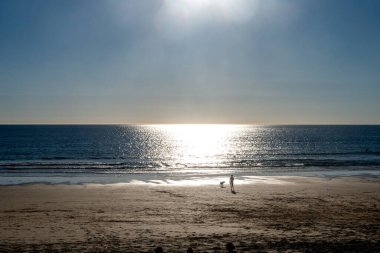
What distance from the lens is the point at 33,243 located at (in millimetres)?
16891

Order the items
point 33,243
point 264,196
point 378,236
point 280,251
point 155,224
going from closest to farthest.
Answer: point 280,251 → point 33,243 → point 378,236 → point 155,224 → point 264,196

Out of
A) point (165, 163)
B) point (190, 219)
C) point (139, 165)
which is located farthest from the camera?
point (165, 163)

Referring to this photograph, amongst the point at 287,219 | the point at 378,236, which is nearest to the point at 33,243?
the point at 287,219

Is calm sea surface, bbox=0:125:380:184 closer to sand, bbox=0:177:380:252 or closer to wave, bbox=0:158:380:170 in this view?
wave, bbox=0:158:380:170

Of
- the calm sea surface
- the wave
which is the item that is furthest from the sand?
the wave

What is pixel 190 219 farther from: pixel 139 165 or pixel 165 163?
pixel 165 163

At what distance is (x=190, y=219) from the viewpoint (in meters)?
21.8

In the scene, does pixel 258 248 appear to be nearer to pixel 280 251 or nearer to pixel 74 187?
pixel 280 251

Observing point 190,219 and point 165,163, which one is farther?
point 165,163

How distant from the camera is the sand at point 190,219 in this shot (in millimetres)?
16844

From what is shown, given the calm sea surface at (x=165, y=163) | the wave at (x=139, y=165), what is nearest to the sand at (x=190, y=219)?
the calm sea surface at (x=165, y=163)

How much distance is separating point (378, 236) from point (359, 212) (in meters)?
5.87

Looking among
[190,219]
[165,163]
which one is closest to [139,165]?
[165,163]

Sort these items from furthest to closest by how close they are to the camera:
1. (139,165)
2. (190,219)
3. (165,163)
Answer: (165,163) → (139,165) → (190,219)
